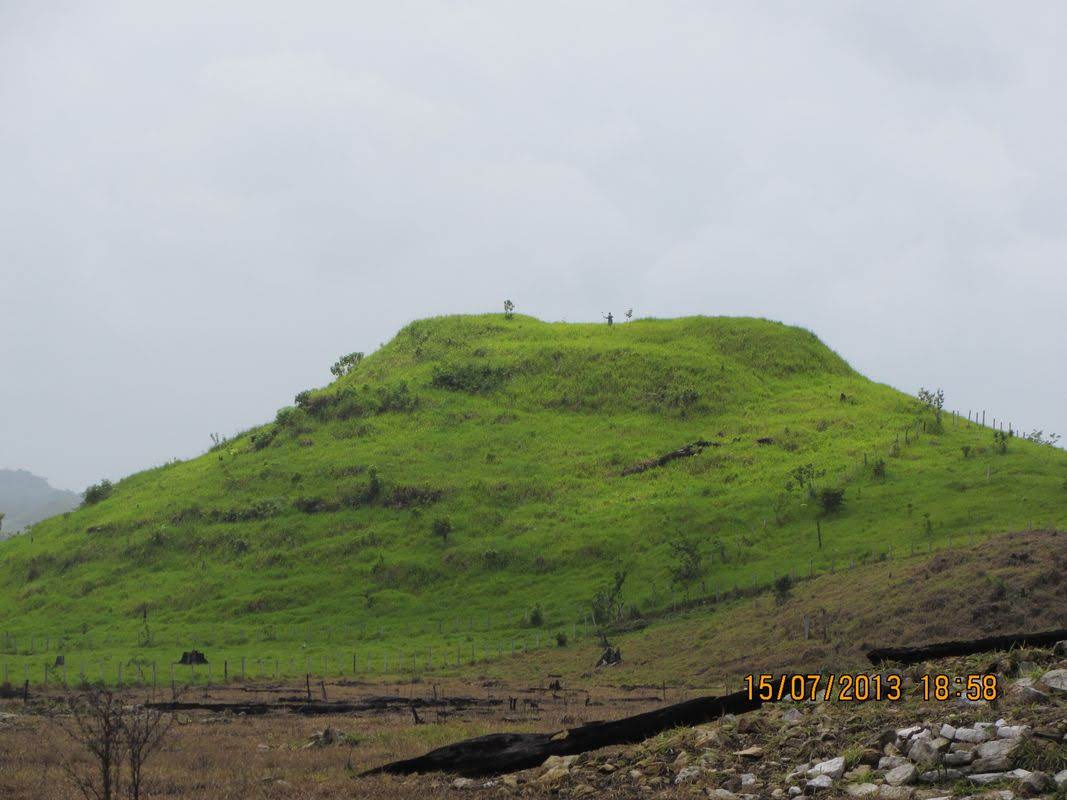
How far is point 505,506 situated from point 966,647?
7022 cm

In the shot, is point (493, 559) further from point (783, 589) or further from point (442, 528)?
point (783, 589)

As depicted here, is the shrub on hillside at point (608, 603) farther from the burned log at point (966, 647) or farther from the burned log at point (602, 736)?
the burned log at point (602, 736)

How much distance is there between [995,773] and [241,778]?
14.1m

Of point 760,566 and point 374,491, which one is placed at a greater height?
point 374,491

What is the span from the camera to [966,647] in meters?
18.9

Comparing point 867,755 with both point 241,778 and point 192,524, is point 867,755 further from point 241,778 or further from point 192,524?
point 192,524

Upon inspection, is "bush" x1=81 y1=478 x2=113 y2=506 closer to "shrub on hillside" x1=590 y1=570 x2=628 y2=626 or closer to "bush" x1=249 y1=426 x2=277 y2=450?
"bush" x1=249 y1=426 x2=277 y2=450

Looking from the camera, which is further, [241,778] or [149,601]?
[149,601]

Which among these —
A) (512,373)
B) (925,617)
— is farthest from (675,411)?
(925,617)

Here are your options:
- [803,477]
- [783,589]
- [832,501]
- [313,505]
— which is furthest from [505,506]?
[783,589]

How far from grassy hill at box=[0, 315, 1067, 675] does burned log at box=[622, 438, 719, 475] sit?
0.90 metres

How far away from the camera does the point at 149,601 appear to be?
254 ft

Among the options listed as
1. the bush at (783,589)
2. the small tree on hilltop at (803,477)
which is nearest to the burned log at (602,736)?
the bush at (783,589)

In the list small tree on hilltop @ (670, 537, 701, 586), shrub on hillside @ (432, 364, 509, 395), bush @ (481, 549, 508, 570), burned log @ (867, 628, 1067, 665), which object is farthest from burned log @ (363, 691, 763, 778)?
shrub on hillside @ (432, 364, 509, 395)
